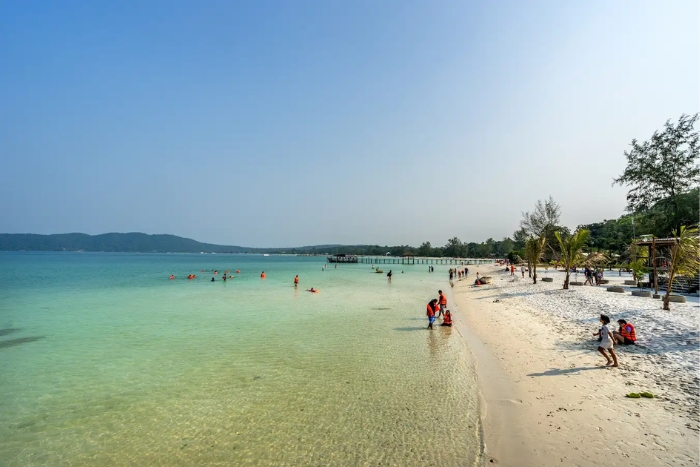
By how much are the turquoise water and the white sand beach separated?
77cm

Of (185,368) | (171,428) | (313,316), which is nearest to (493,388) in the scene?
(171,428)

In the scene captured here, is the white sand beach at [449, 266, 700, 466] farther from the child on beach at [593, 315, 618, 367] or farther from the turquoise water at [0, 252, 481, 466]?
the turquoise water at [0, 252, 481, 466]

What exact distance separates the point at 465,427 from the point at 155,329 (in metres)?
15.2

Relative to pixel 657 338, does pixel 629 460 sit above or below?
below

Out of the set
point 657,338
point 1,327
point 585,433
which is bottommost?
point 1,327

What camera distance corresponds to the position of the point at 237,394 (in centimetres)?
841

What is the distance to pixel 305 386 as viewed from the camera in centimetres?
886

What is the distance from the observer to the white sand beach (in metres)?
5.40

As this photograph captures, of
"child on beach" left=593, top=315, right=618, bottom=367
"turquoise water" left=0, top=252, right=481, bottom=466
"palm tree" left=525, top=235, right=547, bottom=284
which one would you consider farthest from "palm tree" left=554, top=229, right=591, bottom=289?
"child on beach" left=593, top=315, right=618, bottom=367

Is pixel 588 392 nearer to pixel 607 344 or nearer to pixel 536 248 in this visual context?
pixel 607 344

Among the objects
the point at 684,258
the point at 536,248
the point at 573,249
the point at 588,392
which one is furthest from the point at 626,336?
the point at 536,248

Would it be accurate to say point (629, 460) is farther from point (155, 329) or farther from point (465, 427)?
point (155, 329)

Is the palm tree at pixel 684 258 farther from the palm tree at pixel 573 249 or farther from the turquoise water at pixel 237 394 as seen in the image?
the palm tree at pixel 573 249

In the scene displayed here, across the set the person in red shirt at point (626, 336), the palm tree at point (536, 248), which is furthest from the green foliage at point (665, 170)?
the person in red shirt at point (626, 336)
